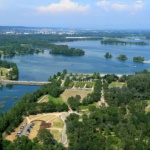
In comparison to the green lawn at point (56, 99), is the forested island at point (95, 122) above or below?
above

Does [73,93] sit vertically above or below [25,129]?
above

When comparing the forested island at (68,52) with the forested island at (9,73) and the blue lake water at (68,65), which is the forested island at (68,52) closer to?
the blue lake water at (68,65)

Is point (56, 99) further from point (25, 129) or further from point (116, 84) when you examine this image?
point (116, 84)

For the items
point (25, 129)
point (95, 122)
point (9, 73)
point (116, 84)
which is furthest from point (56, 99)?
point (9, 73)

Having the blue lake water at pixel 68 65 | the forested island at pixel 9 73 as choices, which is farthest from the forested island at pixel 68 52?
the forested island at pixel 9 73

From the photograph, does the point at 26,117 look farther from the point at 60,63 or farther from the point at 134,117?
the point at 60,63

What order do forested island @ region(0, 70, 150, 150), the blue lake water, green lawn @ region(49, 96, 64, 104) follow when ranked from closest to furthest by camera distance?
1. forested island @ region(0, 70, 150, 150)
2. green lawn @ region(49, 96, 64, 104)
3. the blue lake water

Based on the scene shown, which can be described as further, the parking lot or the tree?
the tree

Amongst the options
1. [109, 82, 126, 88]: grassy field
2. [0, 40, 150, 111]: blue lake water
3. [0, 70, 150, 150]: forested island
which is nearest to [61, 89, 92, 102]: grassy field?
[0, 70, 150, 150]: forested island

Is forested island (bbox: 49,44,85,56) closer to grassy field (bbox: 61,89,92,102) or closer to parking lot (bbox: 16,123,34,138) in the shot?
grassy field (bbox: 61,89,92,102)
